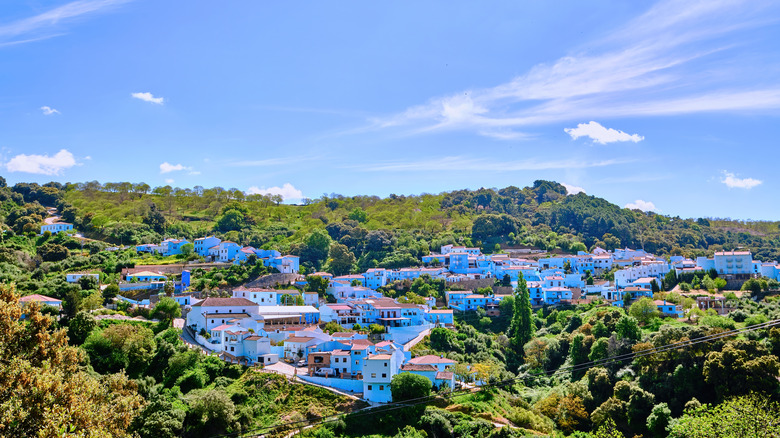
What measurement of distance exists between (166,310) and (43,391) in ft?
67.1

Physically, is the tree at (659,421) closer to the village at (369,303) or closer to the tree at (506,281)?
the village at (369,303)

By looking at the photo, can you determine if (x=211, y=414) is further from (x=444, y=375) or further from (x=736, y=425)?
(x=736, y=425)

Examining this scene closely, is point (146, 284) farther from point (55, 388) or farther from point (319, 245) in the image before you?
point (55, 388)

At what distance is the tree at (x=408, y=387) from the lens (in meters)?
26.7

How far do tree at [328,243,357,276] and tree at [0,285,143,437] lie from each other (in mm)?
34379

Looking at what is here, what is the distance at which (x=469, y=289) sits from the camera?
159 feet

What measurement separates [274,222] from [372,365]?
4439 centimetres

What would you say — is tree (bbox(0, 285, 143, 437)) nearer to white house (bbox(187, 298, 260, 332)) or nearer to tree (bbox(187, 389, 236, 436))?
tree (bbox(187, 389, 236, 436))

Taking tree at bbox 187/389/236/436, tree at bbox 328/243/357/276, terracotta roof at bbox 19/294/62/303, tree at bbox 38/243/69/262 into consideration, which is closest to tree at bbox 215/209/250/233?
tree at bbox 328/243/357/276

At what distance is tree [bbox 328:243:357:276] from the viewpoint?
5262 cm

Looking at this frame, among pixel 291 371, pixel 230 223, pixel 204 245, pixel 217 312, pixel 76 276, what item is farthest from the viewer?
pixel 230 223

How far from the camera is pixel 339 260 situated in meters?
52.8

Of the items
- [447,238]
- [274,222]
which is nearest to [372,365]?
[447,238]

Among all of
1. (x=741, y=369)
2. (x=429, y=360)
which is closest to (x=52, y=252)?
(x=429, y=360)
